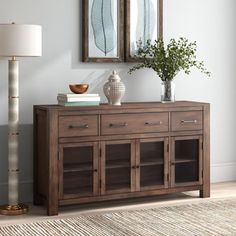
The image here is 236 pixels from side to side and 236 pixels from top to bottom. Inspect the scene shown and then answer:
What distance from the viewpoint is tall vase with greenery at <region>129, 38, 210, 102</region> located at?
4.11 metres

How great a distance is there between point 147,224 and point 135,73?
4.30 feet

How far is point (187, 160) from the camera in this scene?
4066 millimetres

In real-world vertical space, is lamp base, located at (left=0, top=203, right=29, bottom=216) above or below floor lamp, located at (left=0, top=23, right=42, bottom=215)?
below

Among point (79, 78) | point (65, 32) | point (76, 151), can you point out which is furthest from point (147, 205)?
point (65, 32)

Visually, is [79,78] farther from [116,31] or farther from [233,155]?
[233,155]

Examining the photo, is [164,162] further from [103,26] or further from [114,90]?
[103,26]

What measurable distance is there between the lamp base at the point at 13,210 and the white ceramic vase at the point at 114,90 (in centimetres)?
89

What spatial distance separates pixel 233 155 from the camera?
A: 480 centimetres

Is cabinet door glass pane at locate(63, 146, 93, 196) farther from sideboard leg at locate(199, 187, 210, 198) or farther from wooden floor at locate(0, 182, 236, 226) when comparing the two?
sideboard leg at locate(199, 187, 210, 198)

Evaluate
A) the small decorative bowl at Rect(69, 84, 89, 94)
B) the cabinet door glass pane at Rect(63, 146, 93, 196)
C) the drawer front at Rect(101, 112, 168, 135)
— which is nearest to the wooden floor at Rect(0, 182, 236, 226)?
A: the cabinet door glass pane at Rect(63, 146, 93, 196)

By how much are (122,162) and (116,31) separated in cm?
96

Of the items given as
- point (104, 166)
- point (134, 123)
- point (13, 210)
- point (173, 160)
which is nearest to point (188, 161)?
point (173, 160)

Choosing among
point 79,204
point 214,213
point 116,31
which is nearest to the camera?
point 214,213

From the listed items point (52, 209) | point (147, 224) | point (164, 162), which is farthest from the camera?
point (164, 162)
